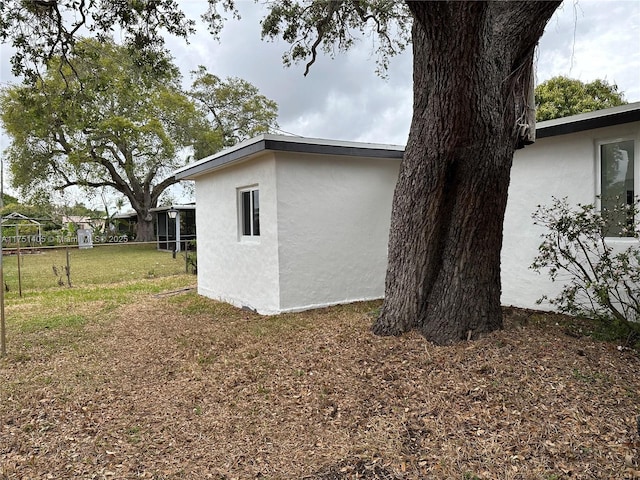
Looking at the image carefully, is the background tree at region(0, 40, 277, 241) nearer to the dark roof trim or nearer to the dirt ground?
the dirt ground

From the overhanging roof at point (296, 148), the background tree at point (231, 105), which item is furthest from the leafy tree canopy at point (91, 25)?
the background tree at point (231, 105)

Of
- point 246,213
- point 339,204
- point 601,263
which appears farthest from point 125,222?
point 601,263

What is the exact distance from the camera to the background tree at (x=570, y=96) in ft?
59.2

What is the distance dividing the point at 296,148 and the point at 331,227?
151 cm

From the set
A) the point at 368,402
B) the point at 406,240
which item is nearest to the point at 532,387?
the point at 368,402

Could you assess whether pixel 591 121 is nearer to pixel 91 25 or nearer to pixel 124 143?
pixel 91 25

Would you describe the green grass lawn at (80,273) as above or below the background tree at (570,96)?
below

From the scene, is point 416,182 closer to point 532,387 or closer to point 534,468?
point 532,387

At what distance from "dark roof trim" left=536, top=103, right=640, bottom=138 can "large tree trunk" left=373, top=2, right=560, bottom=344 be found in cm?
151

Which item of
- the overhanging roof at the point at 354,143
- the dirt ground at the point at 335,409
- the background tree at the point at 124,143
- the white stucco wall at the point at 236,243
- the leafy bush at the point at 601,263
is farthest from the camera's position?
the background tree at the point at 124,143

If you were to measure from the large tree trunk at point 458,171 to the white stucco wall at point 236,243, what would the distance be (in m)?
2.57

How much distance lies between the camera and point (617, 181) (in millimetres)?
5742

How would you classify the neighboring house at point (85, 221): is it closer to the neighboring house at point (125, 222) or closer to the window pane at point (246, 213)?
the neighboring house at point (125, 222)

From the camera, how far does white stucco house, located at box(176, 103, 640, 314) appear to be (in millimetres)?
5957
